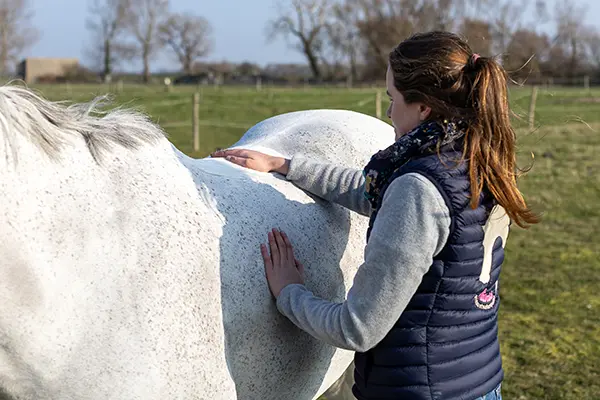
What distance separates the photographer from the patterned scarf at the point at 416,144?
5.22 feet

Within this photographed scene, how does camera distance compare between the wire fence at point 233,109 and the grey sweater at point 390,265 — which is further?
the wire fence at point 233,109

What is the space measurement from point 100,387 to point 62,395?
72 millimetres

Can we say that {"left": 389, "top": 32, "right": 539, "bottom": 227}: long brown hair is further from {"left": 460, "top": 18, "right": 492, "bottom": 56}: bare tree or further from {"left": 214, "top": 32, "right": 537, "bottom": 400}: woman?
{"left": 460, "top": 18, "right": 492, "bottom": 56}: bare tree

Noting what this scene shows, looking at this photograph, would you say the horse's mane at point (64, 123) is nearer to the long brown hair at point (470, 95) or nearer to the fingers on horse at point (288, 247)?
the fingers on horse at point (288, 247)

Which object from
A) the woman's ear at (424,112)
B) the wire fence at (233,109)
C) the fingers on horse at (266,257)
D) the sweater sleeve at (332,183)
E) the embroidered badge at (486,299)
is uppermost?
the woman's ear at (424,112)

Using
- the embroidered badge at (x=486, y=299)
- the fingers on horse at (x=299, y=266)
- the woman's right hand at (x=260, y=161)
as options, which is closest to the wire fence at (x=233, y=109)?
the woman's right hand at (x=260, y=161)

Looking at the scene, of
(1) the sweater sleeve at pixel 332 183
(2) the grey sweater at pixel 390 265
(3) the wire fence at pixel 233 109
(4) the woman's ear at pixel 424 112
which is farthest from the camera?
(3) the wire fence at pixel 233 109

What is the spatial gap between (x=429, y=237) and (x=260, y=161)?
71 centimetres

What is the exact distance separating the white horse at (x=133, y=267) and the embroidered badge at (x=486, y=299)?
17.3 inches

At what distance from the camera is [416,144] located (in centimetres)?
160

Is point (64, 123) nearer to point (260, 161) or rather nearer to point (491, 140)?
point (260, 161)

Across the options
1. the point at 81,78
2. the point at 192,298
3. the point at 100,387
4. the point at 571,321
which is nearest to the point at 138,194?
the point at 192,298

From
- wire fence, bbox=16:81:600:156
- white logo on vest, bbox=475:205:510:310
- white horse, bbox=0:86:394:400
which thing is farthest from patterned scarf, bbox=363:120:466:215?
wire fence, bbox=16:81:600:156

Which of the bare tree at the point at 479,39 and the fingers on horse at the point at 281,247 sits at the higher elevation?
the bare tree at the point at 479,39
